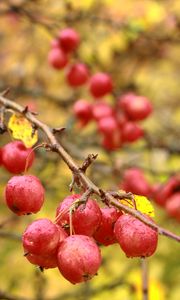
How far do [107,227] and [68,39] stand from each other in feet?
4.02

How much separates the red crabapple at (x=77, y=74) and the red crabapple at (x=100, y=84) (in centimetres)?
7

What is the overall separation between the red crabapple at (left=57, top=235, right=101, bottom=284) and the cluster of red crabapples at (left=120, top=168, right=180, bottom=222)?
3.06 feet

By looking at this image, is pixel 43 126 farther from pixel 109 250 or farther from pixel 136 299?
pixel 109 250

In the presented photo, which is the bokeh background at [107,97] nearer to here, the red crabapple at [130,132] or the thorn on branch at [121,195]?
the red crabapple at [130,132]

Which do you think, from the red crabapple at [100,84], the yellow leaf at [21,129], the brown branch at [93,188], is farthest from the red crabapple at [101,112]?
the brown branch at [93,188]

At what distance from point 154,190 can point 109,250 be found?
1.30 meters

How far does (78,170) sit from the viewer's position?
0.88m

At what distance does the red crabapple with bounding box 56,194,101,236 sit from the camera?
852 millimetres

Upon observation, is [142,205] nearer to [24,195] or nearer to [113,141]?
[24,195]

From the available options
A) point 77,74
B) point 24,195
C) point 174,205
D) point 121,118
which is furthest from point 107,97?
point 24,195

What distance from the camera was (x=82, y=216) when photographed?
2.78 feet

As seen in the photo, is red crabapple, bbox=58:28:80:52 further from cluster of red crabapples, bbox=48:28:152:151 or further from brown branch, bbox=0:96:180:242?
brown branch, bbox=0:96:180:242

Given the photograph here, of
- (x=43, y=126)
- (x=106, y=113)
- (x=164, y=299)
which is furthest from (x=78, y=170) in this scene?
(x=164, y=299)

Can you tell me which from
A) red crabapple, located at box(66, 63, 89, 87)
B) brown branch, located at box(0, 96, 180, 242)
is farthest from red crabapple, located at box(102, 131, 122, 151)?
brown branch, located at box(0, 96, 180, 242)
